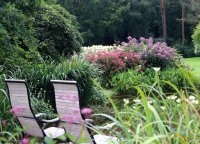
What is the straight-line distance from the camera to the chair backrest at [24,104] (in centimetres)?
420

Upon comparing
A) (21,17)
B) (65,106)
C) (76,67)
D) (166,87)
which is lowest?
(166,87)

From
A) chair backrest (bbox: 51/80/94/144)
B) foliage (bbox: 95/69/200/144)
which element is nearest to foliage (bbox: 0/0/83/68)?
chair backrest (bbox: 51/80/94/144)

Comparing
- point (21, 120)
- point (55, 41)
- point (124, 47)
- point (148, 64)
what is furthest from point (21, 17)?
point (124, 47)

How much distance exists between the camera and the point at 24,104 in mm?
4344

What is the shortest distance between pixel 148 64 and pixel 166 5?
28.6 metres

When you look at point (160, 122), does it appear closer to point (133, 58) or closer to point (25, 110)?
point (25, 110)

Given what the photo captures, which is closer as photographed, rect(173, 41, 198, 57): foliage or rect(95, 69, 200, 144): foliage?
rect(95, 69, 200, 144): foliage

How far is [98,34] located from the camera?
4075 cm

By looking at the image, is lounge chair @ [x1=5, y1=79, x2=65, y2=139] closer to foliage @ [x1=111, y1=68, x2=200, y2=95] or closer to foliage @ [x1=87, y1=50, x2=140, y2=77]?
foliage @ [x1=111, y1=68, x2=200, y2=95]

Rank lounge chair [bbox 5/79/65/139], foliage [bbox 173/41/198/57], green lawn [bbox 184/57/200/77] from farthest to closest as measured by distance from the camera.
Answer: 1. foliage [bbox 173/41/198/57]
2. green lawn [bbox 184/57/200/77]
3. lounge chair [bbox 5/79/65/139]

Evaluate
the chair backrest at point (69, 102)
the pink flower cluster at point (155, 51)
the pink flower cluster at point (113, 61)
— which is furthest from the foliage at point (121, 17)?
the chair backrest at point (69, 102)

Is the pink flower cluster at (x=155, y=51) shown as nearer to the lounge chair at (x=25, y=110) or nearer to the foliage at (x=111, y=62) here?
the foliage at (x=111, y=62)

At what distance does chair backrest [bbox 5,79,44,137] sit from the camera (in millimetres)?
4199

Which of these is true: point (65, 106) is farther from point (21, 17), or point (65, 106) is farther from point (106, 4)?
point (106, 4)
